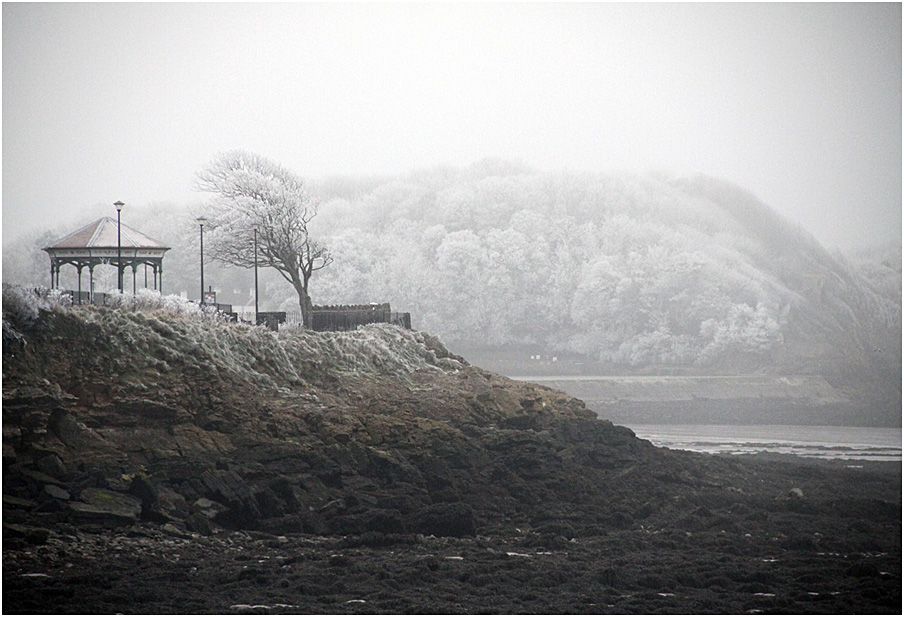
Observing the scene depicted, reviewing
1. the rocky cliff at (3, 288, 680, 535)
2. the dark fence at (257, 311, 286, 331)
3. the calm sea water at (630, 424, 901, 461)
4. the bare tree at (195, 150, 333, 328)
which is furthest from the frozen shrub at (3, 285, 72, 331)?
the calm sea water at (630, 424, 901, 461)

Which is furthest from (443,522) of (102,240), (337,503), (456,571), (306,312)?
(102,240)

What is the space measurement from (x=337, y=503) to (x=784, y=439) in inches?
795

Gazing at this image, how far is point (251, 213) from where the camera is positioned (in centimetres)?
2845

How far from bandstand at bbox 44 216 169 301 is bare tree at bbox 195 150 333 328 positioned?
4.03m

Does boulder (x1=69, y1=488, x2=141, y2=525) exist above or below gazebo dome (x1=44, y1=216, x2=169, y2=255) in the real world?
below

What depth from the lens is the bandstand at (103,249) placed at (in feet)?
77.8

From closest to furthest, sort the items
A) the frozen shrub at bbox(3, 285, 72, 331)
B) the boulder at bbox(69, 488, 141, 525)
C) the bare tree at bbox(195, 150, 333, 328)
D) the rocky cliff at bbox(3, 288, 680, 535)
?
the boulder at bbox(69, 488, 141, 525), the rocky cliff at bbox(3, 288, 680, 535), the frozen shrub at bbox(3, 285, 72, 331), the bare tree at bbox(195, 150, 333, 328)

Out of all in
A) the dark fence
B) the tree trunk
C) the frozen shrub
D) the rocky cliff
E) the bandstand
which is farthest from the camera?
the tree trunk

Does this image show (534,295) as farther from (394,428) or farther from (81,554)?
(81,554)

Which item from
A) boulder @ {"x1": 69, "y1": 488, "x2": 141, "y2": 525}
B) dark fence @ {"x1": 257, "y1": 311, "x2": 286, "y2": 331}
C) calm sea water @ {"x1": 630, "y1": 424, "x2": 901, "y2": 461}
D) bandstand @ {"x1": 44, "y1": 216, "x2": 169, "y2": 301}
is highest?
bandstand @ {"x1": 44, "y1": 216, "x2": 169, "y2": 301}

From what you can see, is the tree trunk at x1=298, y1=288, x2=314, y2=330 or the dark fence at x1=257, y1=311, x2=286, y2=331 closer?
the dark fence at x1=257, y1=311, x2=286, y2=331

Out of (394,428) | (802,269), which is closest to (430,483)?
(394,428)

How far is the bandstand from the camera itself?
23703 millimetres

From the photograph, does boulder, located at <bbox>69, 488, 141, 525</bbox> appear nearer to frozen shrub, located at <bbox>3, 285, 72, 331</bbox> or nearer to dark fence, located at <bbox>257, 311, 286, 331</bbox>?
frozen shrub, located at <bbox>3, 285, 72, 331</bbox>
